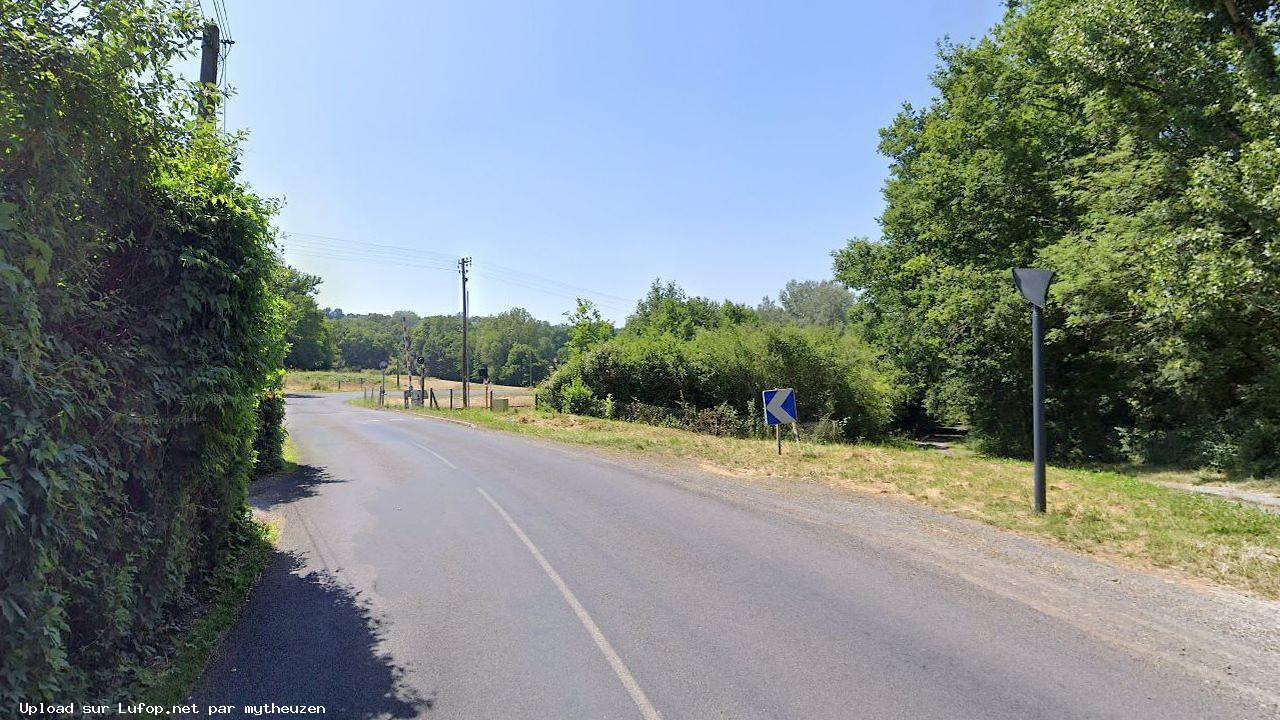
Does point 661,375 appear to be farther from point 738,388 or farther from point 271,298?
point 271,298

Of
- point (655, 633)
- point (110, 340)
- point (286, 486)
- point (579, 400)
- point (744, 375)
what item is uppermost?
point (110, 340)

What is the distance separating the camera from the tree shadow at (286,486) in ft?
35.9

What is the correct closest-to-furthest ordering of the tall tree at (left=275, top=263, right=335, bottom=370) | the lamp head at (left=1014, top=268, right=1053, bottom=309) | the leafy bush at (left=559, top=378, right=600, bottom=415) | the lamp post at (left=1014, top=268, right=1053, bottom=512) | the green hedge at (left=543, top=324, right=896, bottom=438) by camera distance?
the lamp post at (left=1014, top=268, right=1053, bottom=512)
the lamp head at (left=1014, top=268, right=1053, bottom=309)
the green hedge at (left=543, top=324, right=896, bottom=438)
the leafy bush at (left=559, top=378, right=600, bottom=415)
the tall tree at (left=275, top=263, right=335, bottom=370)

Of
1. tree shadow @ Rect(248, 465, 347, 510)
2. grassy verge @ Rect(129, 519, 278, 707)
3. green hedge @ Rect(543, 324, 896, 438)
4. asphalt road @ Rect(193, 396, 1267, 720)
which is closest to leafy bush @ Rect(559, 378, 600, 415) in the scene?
green hedge @ Rect(543, 324, 896, 438)

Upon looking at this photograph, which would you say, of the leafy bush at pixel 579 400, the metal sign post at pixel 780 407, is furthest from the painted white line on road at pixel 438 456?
the leafy bush at pixel 579 400

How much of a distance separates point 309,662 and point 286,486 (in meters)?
9.02

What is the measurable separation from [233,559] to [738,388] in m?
→ 22.3

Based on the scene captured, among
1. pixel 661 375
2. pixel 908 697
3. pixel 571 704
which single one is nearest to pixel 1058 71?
pixel 661 375

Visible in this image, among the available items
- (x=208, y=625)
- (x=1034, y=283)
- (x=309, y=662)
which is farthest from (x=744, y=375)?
(x=309, y=662)

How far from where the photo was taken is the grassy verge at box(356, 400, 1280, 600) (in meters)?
6.51

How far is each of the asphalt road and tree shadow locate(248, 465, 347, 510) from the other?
2.61m

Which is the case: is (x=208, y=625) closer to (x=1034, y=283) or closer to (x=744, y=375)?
(x=1034, y=283)

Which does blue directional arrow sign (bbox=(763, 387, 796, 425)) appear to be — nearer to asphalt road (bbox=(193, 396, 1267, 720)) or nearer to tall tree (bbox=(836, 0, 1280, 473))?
asphalt road (bbox=(193, 396, 1267, 720))

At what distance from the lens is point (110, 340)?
4.14 m
